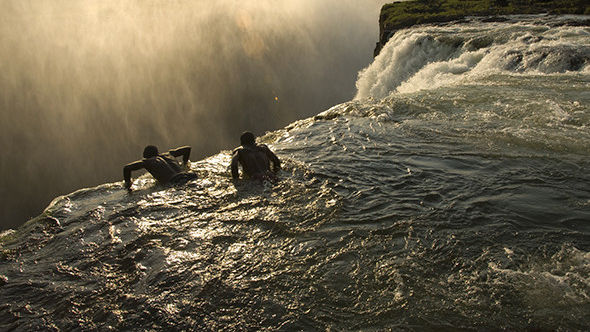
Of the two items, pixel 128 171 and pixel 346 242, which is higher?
pixel 128 171

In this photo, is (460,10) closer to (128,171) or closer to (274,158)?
(274,158)

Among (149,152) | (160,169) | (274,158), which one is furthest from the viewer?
(149,152)

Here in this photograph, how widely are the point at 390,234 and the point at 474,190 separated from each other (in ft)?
6.56

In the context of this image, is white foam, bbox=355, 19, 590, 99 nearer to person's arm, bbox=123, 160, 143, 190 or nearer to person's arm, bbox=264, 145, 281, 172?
person's arm, bbox=264, 145, 281, 172

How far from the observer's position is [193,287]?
4.31m

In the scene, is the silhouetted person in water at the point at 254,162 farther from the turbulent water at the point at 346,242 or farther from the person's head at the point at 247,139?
the turbulent water at the point at 346,242

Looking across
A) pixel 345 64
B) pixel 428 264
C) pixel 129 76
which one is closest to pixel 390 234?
pixel 428 264

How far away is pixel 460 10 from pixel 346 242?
29.5 m

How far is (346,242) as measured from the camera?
16.3ft

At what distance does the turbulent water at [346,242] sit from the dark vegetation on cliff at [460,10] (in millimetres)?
18788

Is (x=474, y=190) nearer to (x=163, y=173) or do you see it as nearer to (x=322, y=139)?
(x=322, y=139)

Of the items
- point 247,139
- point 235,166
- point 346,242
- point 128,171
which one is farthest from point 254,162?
point 346,242

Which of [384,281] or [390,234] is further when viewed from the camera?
[390,234]

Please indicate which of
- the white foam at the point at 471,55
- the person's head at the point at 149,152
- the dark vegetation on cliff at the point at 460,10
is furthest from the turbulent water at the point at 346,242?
the dark vegetation on cliff at the point at 460,10
